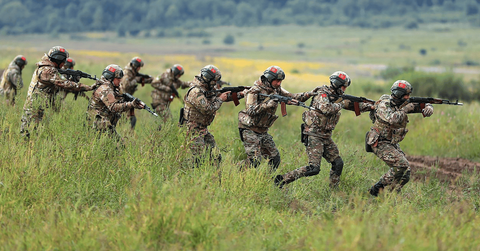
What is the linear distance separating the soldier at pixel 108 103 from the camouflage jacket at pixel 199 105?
2.70 feet

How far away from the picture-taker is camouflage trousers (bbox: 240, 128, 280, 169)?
7172 mm

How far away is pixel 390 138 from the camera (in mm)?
7180

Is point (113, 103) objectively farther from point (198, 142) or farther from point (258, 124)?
point (258, 124)

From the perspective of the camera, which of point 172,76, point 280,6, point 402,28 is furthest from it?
point 280,6

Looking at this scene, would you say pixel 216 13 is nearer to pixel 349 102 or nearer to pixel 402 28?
pixel 402 28

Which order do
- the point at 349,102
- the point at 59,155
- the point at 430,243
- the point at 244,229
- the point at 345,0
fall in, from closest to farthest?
1. the point at 430,243
2. the point at 244,229
3. the point at 59,155
4. the point at 349,102
5. the point at 345,0

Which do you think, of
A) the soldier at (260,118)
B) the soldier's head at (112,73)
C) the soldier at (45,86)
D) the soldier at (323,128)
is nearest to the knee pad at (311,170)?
the soldier at (323,128)

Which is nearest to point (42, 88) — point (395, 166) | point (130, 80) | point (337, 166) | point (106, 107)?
point (106, 107)

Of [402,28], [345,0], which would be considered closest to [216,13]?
[345,0]

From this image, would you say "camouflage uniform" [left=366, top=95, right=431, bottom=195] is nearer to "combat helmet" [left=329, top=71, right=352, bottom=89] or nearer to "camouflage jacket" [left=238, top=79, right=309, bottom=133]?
"combat helmet" [left=329, top=71, right=352, bottom=89]

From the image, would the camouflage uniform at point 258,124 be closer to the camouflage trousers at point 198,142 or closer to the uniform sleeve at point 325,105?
the uniform sleeve at point 325,105

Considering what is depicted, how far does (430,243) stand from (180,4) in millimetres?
140267

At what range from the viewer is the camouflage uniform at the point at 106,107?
772cm

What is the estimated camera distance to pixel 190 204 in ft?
14.9
